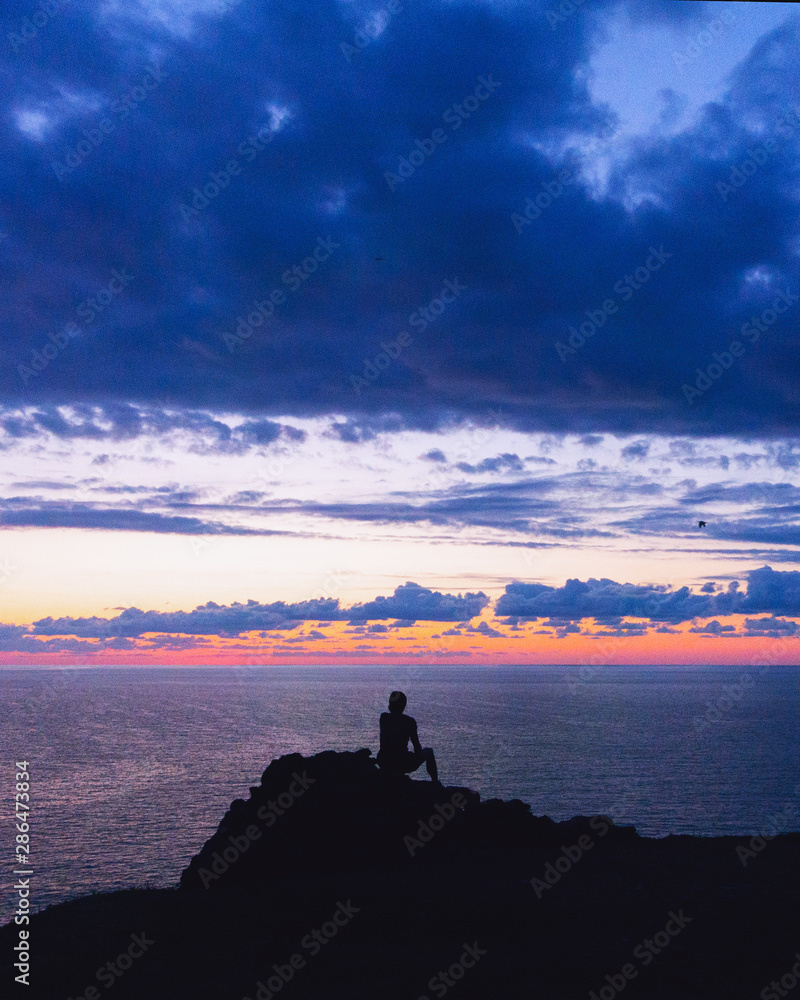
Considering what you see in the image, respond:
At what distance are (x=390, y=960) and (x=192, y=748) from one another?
104 metres

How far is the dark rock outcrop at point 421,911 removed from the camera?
1133 centimetres

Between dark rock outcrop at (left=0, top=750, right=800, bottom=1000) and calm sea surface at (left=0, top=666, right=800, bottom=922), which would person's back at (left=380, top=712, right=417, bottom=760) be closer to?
dark rock outcrop at (left=0, top=750, right=800, bottom=1000)

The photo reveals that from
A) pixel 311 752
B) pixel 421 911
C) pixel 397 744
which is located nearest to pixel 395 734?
pixel 397 744

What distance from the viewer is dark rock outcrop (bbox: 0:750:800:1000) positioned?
11.3 metres

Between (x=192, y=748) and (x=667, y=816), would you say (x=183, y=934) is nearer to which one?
(x=667, y=816)

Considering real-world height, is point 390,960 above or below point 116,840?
above

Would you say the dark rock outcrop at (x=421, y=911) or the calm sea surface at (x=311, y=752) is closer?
the dark rock outcrop at (x=421, y=911)

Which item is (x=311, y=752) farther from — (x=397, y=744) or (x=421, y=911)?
(x=421, y=911)

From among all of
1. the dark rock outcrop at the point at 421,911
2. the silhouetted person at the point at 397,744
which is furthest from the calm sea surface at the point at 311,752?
the silhouetted person at the point at 397,744

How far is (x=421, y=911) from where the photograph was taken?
13.8m

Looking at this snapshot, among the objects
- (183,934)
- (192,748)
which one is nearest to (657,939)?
(183,934)

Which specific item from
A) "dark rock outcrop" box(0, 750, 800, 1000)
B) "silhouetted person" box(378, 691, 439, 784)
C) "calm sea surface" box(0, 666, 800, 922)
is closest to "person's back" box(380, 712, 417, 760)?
"silhouetted person" box(378, 691, 439, 784)

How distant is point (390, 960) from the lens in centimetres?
1197

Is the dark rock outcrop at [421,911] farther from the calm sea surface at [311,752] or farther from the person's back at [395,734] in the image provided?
the calm sea surface at [311,752]
